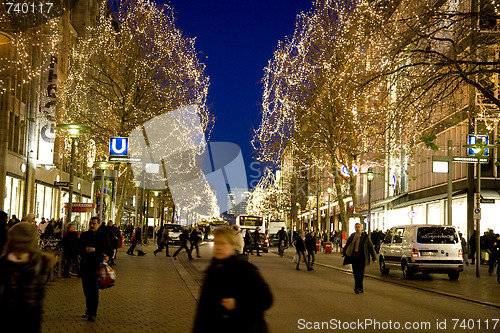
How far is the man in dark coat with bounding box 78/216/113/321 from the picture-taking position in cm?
1136

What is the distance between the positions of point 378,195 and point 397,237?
42.7 meters

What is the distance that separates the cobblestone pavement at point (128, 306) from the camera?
10648 millimetres

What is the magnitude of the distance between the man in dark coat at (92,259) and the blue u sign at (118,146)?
69.6 ft

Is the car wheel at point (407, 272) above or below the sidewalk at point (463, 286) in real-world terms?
above

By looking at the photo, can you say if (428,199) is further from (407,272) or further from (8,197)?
(8,197)

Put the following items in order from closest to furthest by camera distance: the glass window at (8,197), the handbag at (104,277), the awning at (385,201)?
1. the handbag at (104,277)
2. the glass window at (8,197)
3. the awning at (385,201)

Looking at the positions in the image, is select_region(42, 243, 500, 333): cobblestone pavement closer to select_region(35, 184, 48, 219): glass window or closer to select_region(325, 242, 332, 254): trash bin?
select_region(325, 242, 332, 254): trash bin

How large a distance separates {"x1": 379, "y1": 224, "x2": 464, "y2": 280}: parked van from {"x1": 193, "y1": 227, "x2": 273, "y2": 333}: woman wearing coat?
18061 millimetres

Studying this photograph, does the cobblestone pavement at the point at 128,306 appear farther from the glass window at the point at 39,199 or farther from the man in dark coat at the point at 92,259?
the glass window at the point at 39,199

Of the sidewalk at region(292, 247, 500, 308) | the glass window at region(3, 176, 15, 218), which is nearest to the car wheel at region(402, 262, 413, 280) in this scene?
the sidewalk at region(292, 247, 500, 308)

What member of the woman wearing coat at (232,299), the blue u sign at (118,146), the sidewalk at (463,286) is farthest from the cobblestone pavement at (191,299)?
the blue u sign at (118,146)

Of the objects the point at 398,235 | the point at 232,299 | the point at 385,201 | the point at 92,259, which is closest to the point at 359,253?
the point at 92,259

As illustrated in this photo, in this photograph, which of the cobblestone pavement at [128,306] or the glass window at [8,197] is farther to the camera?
the glass window at [8,197]

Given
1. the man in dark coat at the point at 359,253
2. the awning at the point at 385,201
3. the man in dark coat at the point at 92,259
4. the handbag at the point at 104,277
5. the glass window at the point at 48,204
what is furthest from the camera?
the awning at the point at 385,201
